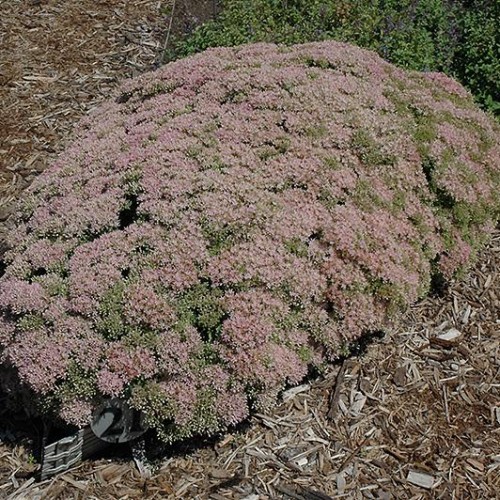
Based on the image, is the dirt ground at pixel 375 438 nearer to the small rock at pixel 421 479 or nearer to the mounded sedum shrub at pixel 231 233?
the small rock at pixel 421 479

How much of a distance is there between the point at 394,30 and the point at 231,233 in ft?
12.6

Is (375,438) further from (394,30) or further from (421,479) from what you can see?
(394,30)

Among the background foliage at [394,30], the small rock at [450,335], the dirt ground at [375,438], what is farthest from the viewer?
the background foliage at [394,30]

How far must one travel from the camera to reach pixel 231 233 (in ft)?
12.5

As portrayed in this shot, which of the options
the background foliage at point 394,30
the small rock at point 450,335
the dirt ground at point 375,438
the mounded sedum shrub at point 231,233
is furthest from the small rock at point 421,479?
the background foliage at point 394,30

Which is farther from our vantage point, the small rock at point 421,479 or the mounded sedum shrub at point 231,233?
the small rock at point 421,479

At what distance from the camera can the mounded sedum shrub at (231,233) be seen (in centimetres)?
360

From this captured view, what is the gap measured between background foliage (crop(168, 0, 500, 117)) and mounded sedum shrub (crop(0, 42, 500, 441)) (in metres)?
1.76

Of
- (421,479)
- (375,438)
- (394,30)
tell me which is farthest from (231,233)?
(394,30)

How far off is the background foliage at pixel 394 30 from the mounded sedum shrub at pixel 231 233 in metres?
1.76

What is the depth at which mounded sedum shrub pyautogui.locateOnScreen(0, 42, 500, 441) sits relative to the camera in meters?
3.60

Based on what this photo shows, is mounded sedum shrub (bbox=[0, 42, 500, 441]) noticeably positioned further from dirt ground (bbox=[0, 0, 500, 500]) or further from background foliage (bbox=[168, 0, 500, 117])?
background foliage (bbox=[168, 0, 500, 117])

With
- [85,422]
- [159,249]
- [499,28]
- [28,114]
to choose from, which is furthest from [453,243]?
[28,114]

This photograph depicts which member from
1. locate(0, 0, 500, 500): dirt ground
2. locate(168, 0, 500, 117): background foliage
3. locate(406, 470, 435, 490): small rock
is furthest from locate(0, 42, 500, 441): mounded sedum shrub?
locate(168, 0, 500, 117): background foliage
